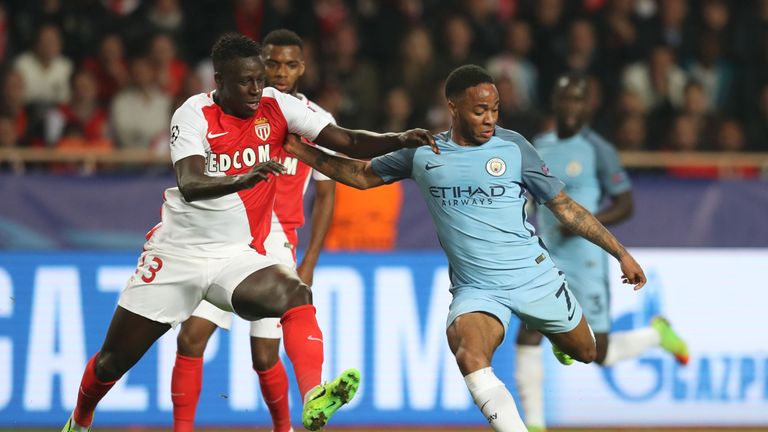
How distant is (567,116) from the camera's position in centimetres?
936

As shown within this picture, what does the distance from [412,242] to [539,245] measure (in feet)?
16.0

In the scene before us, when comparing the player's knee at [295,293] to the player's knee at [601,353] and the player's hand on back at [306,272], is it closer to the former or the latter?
the player's hand on back at [306,272]

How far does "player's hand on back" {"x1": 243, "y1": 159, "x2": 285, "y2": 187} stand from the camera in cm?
607

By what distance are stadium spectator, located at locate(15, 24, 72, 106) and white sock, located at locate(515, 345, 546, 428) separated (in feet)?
21.4

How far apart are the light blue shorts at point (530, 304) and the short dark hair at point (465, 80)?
108 centimetres

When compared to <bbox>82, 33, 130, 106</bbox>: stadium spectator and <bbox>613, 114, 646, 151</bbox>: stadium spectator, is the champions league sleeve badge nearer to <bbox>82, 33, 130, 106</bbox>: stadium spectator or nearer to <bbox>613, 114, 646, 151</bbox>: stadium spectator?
<bbox>613, 114, 646, 151</bbox>: stadium spectator

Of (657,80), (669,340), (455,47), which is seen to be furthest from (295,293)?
(657,80)

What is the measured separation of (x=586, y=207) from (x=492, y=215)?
2457mm

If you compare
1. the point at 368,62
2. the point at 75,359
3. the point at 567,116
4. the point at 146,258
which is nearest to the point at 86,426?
the point at 146,258

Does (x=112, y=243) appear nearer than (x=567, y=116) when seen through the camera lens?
No

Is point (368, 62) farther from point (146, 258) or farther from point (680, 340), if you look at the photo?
point (146, 258)

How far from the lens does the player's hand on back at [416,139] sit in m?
6.84

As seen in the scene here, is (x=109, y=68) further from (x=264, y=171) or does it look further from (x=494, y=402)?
(x=494, y=402)

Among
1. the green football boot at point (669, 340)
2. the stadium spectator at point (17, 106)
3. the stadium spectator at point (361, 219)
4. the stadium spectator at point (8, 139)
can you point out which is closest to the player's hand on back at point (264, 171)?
the green football boot at point (669, 340)
